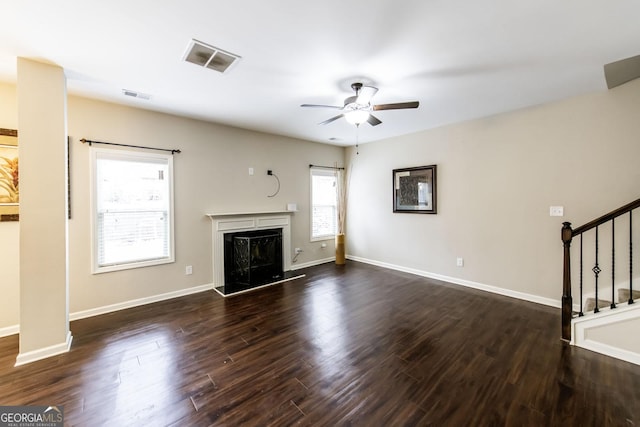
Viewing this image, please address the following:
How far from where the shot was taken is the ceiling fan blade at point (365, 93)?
9.43ft

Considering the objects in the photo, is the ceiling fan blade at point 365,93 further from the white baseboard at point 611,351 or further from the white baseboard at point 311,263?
the white baseboard at point 311,263

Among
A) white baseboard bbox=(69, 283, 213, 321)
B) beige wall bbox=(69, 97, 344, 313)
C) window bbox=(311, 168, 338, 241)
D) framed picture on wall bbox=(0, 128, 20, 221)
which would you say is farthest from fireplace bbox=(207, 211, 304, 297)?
framed picture on wall bbox=(0, 128, 20, 221)

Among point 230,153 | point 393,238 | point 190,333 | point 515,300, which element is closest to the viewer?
point 190,333

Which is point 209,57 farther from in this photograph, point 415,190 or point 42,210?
point 415,190

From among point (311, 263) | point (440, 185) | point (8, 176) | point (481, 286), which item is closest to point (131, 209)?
point (8, 176)

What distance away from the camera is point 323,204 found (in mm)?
5840

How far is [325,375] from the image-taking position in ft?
6.86

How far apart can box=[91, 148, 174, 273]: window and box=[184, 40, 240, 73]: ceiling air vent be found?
1.82m

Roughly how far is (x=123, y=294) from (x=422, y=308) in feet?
12.7

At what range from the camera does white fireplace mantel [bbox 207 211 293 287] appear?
4180mm

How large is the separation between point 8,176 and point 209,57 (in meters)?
2.56

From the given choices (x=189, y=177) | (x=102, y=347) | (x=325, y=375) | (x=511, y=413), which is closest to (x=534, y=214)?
(x=511, y=413)

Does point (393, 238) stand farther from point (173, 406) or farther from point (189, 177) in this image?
point (173, 406)

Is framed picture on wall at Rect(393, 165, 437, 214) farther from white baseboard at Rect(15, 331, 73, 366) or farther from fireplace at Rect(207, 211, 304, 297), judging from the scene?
white baseboard at Rect(15, 331, 73, 366)
